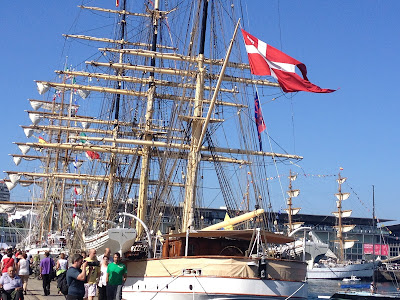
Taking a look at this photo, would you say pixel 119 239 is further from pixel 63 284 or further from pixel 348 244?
pixel 348 244

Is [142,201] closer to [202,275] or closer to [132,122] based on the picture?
[132,122]

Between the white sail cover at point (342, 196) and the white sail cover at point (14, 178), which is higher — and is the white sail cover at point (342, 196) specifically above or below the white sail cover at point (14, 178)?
below

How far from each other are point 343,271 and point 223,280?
266ft

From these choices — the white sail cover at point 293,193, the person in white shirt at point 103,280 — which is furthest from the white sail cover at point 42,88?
the white sail cover at point 293,193

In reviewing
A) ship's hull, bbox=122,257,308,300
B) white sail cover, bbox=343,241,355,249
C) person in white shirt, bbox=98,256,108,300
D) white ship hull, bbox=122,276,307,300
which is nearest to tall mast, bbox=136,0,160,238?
ship's hull, bbox=122,257,308,300

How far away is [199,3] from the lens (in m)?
31.1

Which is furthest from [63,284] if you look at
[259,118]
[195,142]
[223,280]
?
[195,142]

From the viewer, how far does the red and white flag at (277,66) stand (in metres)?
23.4

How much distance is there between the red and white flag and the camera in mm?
23406

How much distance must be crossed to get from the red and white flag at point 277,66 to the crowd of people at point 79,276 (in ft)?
29.4

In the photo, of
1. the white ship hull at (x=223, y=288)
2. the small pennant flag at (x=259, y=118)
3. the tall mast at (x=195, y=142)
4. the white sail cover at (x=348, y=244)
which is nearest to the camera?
the white ship hull at (x=223, y=288)

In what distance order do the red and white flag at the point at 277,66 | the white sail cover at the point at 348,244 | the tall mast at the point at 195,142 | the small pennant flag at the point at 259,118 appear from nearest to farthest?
the red and white flag at the point at 277,66 < the small pennant flag at the point at 259,118 < the tall mast at the point at 195,142 < the white sail cover at the point at 348,244

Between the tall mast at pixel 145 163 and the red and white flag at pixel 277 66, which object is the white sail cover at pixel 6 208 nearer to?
the tall mast at pixel 145 163

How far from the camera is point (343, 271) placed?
→ 320 ft
